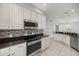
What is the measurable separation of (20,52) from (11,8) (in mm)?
1221

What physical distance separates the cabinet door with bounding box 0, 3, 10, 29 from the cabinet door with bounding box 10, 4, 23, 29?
0.51 ft

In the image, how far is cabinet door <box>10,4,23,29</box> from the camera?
2650 millimetres

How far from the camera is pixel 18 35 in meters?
3.12

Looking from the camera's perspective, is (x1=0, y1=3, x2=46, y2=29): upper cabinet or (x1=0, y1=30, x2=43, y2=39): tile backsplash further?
(x1=0, y1=30, x2=43, y2=39): tile backsplash

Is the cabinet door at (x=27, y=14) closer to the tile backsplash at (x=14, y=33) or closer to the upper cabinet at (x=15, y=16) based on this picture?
the upper cabinet at (x=15, y=16)

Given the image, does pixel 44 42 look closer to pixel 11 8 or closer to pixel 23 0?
pixel 11 8

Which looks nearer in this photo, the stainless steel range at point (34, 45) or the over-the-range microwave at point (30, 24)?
the stainless steel range at point (34, 45)

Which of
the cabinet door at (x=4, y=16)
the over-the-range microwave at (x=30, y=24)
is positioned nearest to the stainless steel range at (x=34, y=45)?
the over-the-range microwave at (x=30, y=24)

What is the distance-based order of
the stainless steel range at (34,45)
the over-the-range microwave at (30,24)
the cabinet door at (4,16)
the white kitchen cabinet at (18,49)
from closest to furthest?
the white kitchen cabinet at (18,49) → the cabinet door at (4,16) → the stainless steel range at (34,45) → the over-the-range microwave at (30,24)

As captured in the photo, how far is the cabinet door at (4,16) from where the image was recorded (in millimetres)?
2312

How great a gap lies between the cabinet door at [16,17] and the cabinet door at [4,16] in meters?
0.16

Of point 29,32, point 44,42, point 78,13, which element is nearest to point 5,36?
point 29,32

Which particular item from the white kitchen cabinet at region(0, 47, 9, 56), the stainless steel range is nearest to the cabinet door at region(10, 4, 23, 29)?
the stainless steel range

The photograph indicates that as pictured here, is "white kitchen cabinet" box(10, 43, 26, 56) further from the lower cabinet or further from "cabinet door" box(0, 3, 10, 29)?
"cabinet door" box(0, 3, 10, 29)
